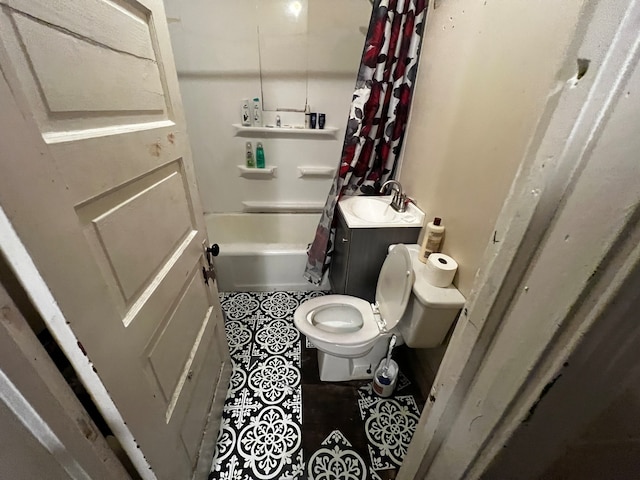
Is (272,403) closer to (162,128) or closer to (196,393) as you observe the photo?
(196,393)

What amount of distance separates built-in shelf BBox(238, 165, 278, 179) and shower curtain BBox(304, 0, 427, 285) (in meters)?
0.79

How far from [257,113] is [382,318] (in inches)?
68.5

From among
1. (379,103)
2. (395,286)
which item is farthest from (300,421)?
(379,103)

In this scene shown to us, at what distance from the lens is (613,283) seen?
0.24 meters

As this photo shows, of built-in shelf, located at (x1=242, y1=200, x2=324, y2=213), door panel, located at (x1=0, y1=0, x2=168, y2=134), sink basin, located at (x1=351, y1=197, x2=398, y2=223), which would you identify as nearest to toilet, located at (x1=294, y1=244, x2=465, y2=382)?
sink basin, located at (x1=351, y1=197, x2=398, y2=223)

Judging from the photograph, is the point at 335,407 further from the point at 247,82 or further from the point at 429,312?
the point at 247,82

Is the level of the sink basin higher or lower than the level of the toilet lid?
higher

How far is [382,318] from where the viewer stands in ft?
4.20

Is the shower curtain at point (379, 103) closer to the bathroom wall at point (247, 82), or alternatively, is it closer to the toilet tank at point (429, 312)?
the bathroom wall at point (247, 82)

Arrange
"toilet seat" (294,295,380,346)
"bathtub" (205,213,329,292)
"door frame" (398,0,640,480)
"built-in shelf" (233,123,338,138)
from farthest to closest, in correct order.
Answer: "built-in shelf" (233,123,338,138) < "bathtub" (205,213,329,292) < "toilet seat" (294,295,380,346) < "door frame" (398,0,640,480)

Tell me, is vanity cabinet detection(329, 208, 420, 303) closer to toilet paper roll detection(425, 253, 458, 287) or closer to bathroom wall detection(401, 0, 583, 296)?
bathroom wall detection(401, 0, 583, 296)

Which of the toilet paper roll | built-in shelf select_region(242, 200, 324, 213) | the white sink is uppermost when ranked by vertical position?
the white sink

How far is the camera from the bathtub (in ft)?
6.19

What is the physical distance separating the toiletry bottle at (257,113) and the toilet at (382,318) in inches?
58.1
